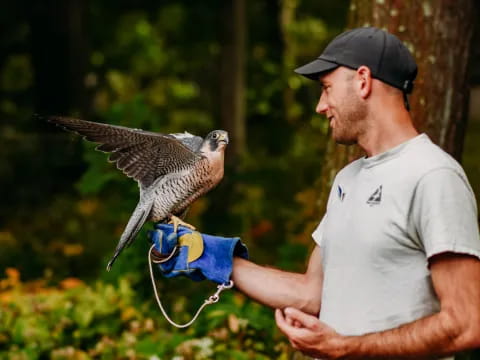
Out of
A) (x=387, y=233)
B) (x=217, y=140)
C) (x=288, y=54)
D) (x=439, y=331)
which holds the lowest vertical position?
(x=288, y=54)

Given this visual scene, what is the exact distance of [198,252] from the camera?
9.63ft

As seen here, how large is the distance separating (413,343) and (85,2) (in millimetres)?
10897

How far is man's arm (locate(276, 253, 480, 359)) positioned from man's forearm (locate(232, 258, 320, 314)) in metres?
0.43

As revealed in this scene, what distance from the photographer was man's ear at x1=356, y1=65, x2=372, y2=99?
2.48m

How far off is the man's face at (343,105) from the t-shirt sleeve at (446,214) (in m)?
0.30

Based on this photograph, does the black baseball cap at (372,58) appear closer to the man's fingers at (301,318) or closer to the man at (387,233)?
the man at (387,233)

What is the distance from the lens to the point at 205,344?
4.77 meters

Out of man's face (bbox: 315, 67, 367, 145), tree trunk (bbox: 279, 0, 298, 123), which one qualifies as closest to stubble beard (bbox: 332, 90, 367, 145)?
man's face (bbox: 315, 67, 367, 145)

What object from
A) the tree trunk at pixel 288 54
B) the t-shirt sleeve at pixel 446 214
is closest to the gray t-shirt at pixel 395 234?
the t-shirt sleeve at pixel 446 214

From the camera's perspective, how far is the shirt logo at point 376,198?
2447 mm

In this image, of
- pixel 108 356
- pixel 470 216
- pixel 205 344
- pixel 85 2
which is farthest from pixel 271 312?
pixel 85 2

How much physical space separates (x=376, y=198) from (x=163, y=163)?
1034mm

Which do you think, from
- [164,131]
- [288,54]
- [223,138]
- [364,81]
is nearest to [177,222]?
[223,138]

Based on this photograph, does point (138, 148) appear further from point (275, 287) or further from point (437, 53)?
point (437, 53)
